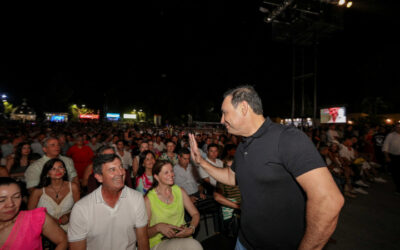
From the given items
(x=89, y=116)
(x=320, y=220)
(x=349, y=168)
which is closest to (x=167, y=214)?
(x=320, y=220)

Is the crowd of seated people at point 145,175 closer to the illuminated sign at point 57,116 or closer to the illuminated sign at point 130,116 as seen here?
the illuminated sign at point 57,116

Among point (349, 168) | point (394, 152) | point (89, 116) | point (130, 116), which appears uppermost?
point (130, 116)

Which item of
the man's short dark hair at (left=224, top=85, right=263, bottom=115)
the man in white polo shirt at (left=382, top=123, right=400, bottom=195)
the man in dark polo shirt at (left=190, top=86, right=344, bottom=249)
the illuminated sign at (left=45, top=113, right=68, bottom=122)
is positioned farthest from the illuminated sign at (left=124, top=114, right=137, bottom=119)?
the man's short dark hair at (left=224, top=85, right=263, bottom=115)

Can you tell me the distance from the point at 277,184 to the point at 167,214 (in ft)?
5.87

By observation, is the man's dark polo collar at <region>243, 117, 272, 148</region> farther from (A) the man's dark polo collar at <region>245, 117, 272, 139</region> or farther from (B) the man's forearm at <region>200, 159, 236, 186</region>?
(B) the man's forearm at <region>200, 159, 236, 186</region>

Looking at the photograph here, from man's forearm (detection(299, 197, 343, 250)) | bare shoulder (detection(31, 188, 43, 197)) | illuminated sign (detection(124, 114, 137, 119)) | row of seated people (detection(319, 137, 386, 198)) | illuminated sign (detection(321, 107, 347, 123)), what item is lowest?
row of seated people (detection(319, 137, 386, 198))

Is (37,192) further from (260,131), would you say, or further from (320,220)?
(320,220)

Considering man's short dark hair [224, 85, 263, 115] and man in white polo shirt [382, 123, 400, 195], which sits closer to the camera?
man's short dark hair [224, 85, 263, 115]

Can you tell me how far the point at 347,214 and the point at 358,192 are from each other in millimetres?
2203

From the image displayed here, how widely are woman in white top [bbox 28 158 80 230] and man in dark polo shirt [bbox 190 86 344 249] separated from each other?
2.59 meters

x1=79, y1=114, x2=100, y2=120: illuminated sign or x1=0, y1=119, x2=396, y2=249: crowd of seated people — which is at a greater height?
x1=79, y1=114, x2=100, y2=120: illuminated sign

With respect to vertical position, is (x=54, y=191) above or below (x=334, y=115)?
below

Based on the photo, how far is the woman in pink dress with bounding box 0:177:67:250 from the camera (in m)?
1.75

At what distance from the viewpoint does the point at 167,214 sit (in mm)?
2648
